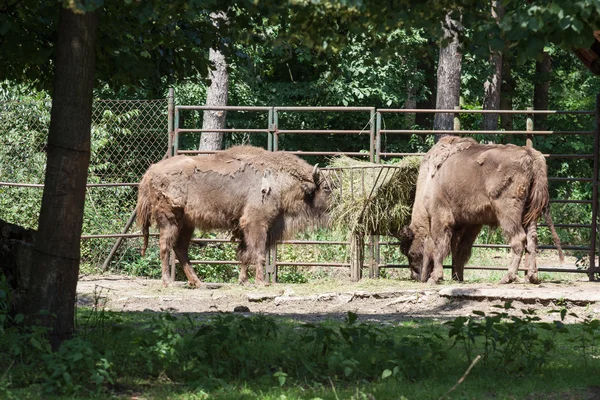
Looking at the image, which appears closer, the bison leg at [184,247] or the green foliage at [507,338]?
the green foliage at [507,338]

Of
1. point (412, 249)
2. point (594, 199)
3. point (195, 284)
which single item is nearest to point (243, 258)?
point (195, 284)

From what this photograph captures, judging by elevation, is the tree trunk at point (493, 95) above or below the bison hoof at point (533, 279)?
above

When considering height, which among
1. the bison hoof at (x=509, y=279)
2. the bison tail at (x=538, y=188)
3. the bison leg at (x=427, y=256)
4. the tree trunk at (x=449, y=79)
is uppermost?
the tree trunk at (x=449, y=79)

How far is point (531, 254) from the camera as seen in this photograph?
13.1 metres

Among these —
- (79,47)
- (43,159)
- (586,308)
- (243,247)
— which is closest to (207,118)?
(43,159)

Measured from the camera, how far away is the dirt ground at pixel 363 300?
403 inches

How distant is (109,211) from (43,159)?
1.73 m

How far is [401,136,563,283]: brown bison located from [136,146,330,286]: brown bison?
179 centimetres

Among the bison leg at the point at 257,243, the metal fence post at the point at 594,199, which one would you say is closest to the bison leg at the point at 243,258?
the bison leg at the point at 257,243

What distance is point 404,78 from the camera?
2388cm

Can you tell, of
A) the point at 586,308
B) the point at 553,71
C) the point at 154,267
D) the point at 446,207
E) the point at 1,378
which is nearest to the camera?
the point at 1,378

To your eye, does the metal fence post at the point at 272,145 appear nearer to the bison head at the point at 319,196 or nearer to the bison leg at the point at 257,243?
the bison leg at the point at 257,243

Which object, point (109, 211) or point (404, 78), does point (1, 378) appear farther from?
point (404, 78)

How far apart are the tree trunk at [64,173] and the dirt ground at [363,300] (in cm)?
305
